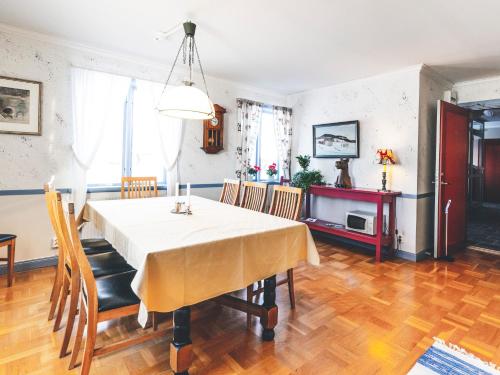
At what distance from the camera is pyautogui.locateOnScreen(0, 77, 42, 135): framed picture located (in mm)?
2895

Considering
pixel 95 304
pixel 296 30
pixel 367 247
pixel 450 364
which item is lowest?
pixel 450 364

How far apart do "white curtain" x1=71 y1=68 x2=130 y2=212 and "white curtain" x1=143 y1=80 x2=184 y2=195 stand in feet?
1.53

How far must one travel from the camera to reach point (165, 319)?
2186mm

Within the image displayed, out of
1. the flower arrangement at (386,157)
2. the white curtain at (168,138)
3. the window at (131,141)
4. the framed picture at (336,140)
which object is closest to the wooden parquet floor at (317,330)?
the window at (131,141)

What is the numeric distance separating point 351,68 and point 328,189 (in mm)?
1643

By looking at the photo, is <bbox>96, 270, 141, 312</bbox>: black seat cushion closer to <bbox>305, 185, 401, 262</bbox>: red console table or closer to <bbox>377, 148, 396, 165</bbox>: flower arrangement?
<bbox>305, 185, 401, 262</bbox>: red console table

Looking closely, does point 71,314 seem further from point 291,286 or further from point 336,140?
point 336,140

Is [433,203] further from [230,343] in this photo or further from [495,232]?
[230,343]

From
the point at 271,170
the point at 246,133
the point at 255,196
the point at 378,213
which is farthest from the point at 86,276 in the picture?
the point at 271,170

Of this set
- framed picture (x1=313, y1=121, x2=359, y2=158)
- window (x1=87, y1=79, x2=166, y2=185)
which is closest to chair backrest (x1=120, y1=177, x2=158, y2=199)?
window (x1=87, y1=79, x2=166, y2=185)

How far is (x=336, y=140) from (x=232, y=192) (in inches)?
82.3

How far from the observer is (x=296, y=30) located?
2.74 m

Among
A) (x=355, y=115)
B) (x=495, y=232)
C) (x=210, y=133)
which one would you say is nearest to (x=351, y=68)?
(x=355, y=115)

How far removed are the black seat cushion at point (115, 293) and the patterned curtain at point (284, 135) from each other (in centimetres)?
382
